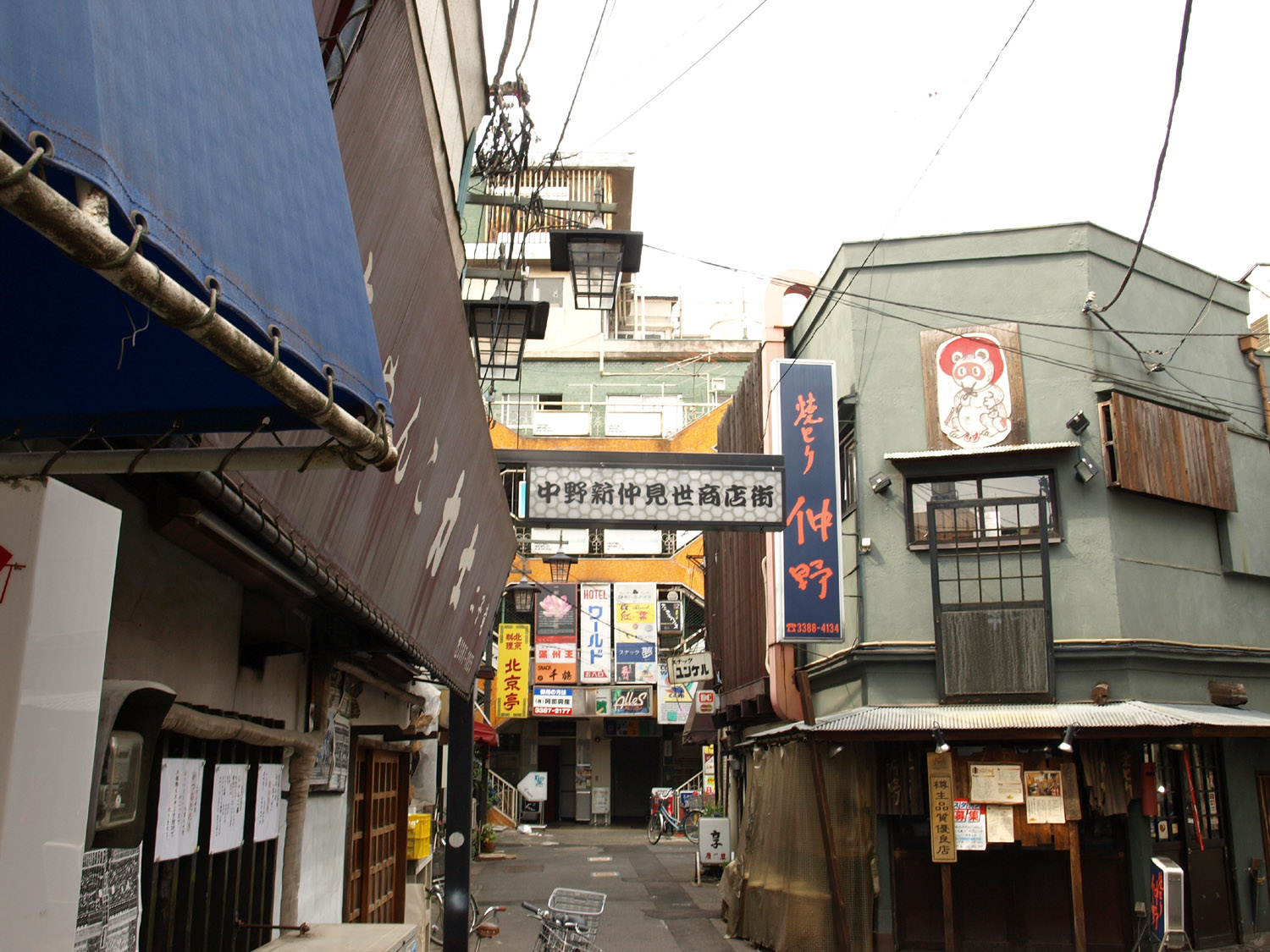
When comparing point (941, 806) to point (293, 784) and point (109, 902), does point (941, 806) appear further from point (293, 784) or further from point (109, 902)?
point (109, 902)

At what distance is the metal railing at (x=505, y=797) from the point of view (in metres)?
38.1

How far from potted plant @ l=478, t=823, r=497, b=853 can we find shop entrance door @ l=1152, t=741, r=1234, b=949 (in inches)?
745

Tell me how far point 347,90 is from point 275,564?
6.07 ft

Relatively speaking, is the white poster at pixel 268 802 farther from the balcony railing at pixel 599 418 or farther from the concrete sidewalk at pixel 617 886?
the balcony railing at pixel 599 418

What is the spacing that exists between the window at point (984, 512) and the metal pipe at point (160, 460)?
1387cm

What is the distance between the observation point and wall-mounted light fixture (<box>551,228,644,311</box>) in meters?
11.0

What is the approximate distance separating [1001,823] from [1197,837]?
333cm

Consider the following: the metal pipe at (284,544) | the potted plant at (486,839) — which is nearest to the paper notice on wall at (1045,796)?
the metal pipe at (284,544)

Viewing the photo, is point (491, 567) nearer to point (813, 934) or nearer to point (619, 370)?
point (813, 934)

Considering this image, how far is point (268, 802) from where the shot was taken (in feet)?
18.6

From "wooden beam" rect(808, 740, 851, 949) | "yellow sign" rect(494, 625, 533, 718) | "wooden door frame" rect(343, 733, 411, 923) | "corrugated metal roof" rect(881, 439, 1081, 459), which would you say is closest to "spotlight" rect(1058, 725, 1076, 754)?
"wooden beam" rect(808, 740, 851, 949)

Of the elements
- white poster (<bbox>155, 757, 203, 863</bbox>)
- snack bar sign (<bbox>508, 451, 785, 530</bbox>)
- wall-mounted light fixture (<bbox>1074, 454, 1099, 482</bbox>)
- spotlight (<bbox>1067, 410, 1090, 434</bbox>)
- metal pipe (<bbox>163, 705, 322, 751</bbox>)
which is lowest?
white poster (<bbox>155, 757, 203, 863</bbox>)

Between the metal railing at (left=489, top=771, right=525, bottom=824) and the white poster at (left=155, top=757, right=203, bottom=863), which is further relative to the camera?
the metal railing at (left=489, top=771, right=525, bottom=824)

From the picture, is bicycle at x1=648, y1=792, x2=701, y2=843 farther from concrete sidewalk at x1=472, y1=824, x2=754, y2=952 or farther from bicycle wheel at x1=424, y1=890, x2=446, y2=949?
bicycle wheel at x1=424, y1=890, x2=446, y2=949
